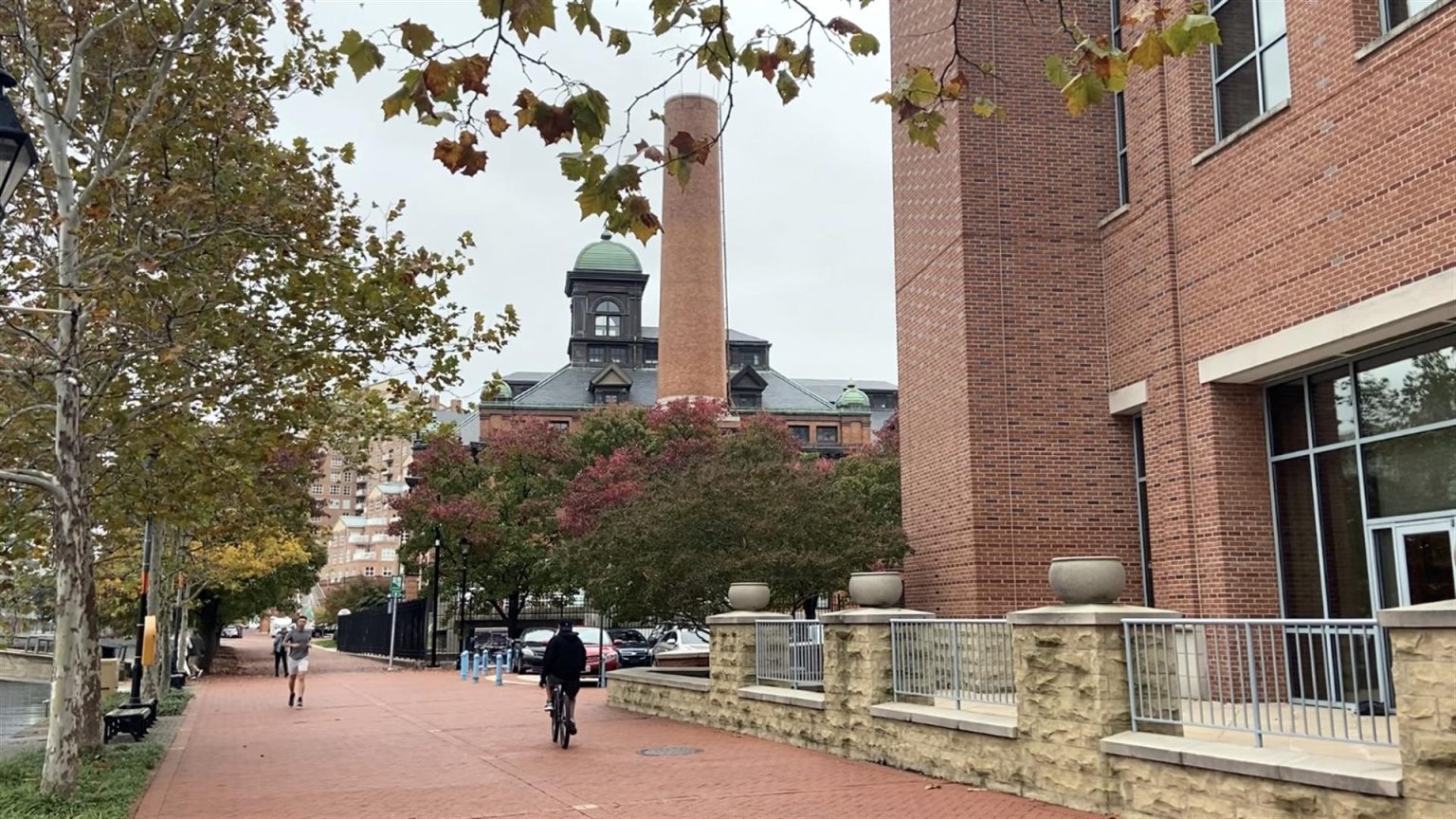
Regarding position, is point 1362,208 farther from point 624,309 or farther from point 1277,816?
point 624,309

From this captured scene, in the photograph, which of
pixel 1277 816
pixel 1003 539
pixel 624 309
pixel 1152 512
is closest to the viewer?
pixel 1277 816

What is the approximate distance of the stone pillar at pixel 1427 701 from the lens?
20.7 feet

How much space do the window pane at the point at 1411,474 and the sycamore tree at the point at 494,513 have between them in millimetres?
29496

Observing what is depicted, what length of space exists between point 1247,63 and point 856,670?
8.62 meters

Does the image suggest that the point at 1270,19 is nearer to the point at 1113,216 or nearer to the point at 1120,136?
the point at 1113,216

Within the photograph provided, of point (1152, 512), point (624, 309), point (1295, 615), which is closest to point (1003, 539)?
point (1152, 512)

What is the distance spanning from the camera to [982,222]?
17344 mm

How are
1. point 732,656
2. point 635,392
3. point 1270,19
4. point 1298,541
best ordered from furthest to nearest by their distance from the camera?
point 635,392 → point 732,656 → point 1270,19 → point 1298,541

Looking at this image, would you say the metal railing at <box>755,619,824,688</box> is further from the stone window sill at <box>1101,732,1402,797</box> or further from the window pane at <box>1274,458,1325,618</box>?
the window pane at <box>1274,458,1325,618</box>

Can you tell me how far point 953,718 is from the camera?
35.1 feet

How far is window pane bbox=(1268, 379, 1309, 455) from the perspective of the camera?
45.3 ft

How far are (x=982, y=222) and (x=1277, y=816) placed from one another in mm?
11198

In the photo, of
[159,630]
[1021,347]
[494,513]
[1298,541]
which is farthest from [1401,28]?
[494,513]

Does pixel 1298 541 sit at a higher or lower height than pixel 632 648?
higher
